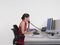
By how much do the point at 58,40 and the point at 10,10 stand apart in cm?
205

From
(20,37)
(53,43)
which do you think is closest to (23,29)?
(20,37)

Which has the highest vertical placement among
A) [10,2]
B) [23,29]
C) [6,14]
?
[10,2]

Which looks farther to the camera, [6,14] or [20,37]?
[6,14]

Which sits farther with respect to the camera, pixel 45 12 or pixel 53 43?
pixel 45 12

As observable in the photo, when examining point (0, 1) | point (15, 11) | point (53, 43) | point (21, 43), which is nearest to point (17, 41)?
point (21, 43)

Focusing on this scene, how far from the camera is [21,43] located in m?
3.04

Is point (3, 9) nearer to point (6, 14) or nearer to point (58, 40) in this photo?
point (6, 14)

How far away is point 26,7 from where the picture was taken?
13.5 ft

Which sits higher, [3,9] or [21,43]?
[3,9]

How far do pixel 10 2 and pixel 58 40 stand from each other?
212 cm

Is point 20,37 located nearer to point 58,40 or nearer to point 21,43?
point 21,43

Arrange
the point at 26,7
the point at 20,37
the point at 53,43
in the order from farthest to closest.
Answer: the point at 26,7 < the point at 20,37 < the point at 53,43

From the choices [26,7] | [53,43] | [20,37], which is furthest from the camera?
[26,7]

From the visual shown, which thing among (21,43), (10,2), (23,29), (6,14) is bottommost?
(21,43)
